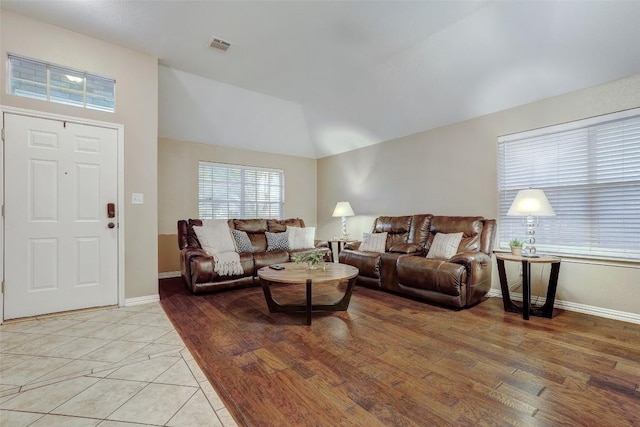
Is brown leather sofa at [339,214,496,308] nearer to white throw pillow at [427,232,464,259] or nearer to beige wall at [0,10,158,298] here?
white throw pillow at [427,232,464,259]

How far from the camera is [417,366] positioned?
1985mm

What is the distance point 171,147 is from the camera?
5.06 metres

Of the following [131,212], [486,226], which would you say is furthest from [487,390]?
[131,212]

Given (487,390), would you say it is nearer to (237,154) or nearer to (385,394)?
(385,394)

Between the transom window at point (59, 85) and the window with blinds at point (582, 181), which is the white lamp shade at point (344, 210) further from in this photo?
the transom window at point (59, 85)

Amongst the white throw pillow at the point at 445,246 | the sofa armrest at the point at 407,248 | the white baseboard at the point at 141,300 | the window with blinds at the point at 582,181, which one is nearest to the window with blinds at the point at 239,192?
the white baseboard at the point at 141,300

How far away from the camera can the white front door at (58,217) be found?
280 centimetres

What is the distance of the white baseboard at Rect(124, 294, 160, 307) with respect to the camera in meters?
3.30

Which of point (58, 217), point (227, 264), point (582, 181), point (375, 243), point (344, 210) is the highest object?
point (582, 181)

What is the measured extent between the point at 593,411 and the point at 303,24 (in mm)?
3574

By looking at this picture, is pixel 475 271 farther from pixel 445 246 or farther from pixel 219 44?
pixel 219 44

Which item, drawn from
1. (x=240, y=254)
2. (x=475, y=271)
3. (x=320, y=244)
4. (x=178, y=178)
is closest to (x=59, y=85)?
(x=178, y=178)

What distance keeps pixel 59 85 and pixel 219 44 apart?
5.45 feet

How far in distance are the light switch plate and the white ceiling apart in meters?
1.65
